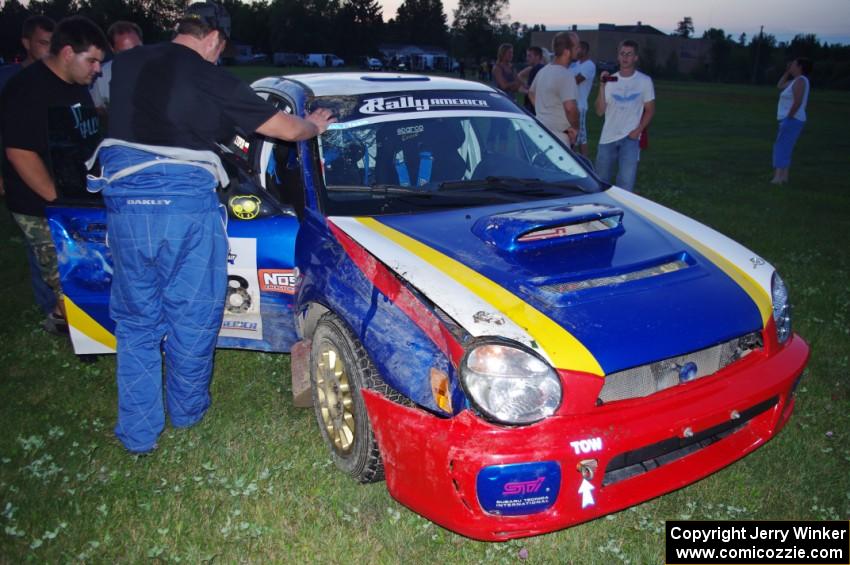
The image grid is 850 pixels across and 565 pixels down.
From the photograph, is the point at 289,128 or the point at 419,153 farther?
the point at 419,153

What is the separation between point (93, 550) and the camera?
263 cm

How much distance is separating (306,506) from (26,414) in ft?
6.01

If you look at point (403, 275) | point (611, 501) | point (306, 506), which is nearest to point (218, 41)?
point (403, 275)

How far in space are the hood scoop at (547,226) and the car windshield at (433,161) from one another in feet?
1.14

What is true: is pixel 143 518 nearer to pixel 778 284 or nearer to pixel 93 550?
pixel 93 550

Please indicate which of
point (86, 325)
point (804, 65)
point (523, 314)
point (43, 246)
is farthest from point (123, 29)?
point (804, 65)

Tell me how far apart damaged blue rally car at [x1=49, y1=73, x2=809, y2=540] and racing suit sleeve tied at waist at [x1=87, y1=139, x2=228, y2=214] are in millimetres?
416

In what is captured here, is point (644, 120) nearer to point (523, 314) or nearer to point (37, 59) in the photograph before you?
point (523, 314)

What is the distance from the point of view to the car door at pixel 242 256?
340cm

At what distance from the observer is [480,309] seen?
2.44 metres

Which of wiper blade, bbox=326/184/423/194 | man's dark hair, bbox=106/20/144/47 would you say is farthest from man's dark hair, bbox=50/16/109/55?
man's dark hair, bbox=106/20/144/47

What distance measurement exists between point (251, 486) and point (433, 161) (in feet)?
5.99

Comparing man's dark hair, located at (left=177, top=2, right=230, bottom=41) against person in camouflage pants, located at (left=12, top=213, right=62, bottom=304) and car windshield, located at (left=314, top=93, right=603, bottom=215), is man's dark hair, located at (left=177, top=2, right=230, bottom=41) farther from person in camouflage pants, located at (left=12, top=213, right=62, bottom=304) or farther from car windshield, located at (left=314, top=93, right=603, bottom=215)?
person in camouflage pants, located at (left=12, top=213, right=62, bottom=304)

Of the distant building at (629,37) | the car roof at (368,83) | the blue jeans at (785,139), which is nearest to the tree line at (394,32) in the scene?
the distant building at (629,37)
